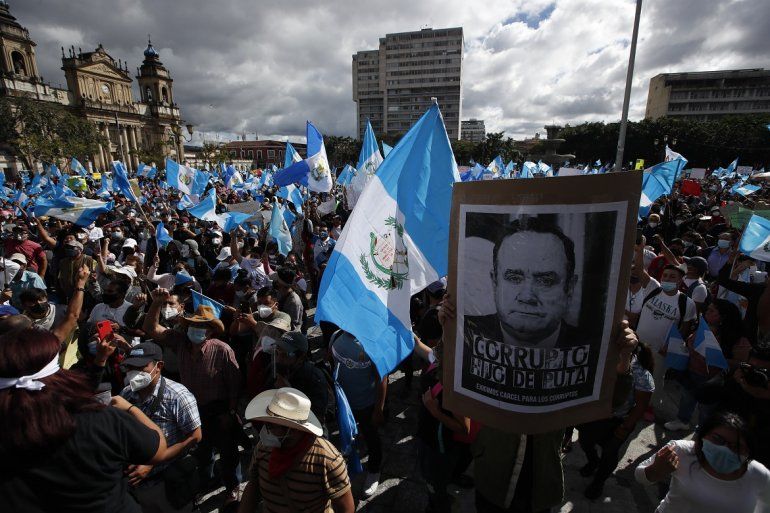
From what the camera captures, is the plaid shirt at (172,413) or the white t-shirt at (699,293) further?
the white t-shirt at (699,293)

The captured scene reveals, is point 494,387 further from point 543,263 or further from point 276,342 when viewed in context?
point 276,342

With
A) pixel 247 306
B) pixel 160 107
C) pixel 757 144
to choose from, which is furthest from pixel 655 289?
pixel 160 107

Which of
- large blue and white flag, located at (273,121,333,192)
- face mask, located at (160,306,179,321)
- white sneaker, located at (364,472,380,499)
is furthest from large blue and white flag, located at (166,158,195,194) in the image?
white sneaker, located at (364,472,380,499)

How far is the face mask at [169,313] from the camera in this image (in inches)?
162

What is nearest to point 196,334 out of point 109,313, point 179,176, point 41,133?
point 109,313

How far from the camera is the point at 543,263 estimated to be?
1.46 m

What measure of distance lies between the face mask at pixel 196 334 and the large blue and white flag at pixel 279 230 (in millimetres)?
4198

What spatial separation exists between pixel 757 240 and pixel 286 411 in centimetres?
614

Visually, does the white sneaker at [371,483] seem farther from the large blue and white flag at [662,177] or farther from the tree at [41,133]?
the tree at [41,133]

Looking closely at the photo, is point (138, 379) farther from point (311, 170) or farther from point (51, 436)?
point (311, 170)

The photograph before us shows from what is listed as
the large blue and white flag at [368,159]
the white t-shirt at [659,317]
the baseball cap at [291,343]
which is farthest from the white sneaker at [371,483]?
the large blue and white flag at [368,159]

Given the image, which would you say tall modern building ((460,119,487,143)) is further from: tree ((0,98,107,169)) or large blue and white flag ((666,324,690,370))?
large blue and white flag ((666,324,690,370))

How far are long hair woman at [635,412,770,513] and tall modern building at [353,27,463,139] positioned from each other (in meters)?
113

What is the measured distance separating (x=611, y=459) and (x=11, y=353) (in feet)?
13.3
